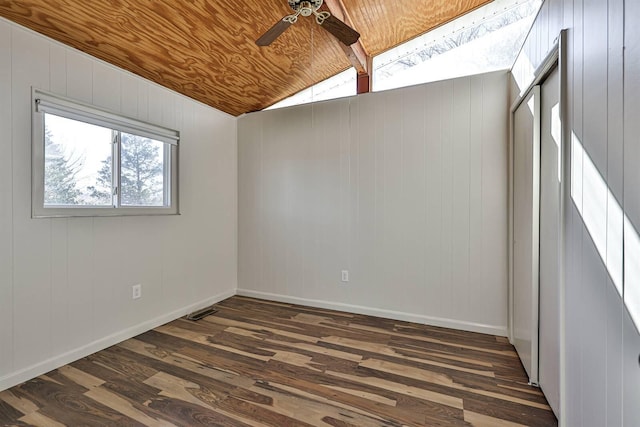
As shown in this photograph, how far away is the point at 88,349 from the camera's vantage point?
229 cm

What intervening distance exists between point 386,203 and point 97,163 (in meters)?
2.61

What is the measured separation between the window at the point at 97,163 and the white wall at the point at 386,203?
108 cm

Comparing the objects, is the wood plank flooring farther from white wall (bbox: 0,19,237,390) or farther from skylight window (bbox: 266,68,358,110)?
skylight window (bbox: 266,68,358,110)

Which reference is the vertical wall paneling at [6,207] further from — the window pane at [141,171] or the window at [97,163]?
the window pane at [141,171]

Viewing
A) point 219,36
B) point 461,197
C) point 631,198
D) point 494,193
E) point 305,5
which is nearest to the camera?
point 631,198

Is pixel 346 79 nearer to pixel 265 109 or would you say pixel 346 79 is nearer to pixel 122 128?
pixel 265 109

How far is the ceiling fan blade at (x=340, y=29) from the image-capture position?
1837 mm

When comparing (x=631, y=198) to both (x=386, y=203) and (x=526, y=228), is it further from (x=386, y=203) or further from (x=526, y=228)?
(x=386, y=203)

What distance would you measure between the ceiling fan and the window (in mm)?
1518

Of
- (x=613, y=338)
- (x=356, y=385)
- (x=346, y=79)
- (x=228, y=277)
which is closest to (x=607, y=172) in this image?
(x=613, y=338)

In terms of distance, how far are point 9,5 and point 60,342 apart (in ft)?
7.34

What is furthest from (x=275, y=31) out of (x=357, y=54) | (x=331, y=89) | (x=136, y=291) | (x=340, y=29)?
(x=136, y=291)

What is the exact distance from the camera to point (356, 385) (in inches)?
74.4

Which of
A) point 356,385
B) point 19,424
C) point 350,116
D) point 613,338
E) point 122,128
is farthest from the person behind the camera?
point 350,116
